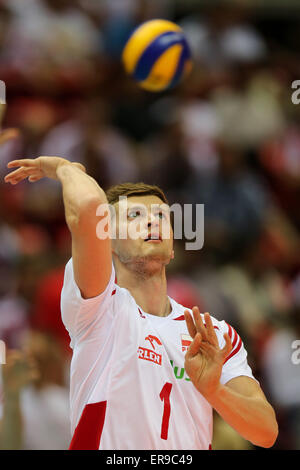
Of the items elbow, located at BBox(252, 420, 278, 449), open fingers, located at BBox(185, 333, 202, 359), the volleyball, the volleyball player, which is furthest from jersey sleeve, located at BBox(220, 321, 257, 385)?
the volleyball

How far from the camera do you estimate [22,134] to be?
7.36 m

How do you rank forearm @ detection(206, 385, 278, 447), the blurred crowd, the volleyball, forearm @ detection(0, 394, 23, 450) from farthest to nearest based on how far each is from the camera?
the blurred crowd
the volleyball
forearm @ detection(0, 394, 23, 450)
forearm @ detection(206, 385, 278, 447)

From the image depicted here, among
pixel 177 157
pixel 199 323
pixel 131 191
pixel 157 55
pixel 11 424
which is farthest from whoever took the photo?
pixel 177 157

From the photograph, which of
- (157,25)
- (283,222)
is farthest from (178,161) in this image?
(157,25)

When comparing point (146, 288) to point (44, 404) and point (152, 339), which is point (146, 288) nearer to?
point (152, 339)

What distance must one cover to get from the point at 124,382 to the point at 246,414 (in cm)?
50

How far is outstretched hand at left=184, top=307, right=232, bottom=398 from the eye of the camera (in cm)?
288

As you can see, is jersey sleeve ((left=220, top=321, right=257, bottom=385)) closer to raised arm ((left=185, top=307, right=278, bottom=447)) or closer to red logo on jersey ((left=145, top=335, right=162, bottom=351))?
raised arm ((left=185, top=307, right=278, bottom=447))

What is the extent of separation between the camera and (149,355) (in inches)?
120

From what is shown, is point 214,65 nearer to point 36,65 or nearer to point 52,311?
point 36,65

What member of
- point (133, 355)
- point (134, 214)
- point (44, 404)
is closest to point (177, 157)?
point (44, 404)

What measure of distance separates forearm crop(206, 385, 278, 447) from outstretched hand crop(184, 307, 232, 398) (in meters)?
0.07

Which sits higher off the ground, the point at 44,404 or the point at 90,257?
the point at 90,257
